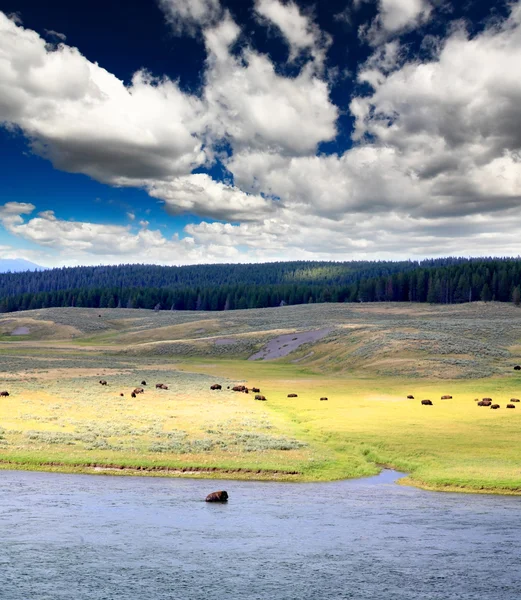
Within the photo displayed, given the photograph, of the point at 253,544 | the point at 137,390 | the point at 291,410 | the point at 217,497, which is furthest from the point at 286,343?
the point at 253,544

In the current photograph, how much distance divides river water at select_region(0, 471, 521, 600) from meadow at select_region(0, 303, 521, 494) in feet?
14.6

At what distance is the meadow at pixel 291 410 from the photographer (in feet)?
115

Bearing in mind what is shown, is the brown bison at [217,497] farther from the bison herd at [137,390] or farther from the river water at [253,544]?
the bison herd at [137,390]

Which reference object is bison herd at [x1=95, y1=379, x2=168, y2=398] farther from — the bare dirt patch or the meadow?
the bare dirt patch

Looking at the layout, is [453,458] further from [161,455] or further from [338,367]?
[338,367]

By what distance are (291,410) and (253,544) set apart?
35.3 meters

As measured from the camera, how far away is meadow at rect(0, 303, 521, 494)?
35031mm

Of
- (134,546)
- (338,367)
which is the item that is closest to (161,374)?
(338,367)

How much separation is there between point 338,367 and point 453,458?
57.5 m

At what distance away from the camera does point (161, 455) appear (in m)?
36.8

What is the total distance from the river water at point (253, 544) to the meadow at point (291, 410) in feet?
14.6

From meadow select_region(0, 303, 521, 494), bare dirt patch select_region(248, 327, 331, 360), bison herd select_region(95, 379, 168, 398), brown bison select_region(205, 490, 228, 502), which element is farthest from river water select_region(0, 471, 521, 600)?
bare dirt patch select_region(248, 327, 331, 360)

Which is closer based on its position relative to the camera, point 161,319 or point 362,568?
point 362,568

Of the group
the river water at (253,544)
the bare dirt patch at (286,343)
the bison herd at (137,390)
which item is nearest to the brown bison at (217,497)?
the river water at (253,544)
